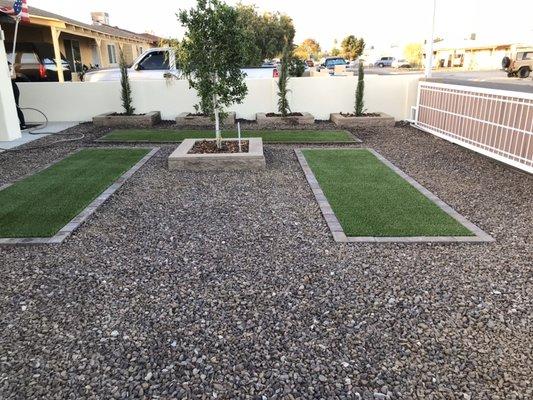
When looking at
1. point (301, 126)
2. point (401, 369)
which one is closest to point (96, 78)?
point (301, 126)

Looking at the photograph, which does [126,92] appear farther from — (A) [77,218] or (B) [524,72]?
(B) [524,72]

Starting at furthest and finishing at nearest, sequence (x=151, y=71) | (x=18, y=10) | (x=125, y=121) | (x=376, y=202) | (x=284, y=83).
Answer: (x=151, y=71) < (x=284, y=83) < (x=125, y=121) < (x=18, y=10) < (x=376, y=202)

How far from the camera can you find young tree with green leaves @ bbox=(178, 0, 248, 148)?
6840mm

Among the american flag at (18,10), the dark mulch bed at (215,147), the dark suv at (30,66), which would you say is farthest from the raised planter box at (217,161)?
the dark suv at (30,66)

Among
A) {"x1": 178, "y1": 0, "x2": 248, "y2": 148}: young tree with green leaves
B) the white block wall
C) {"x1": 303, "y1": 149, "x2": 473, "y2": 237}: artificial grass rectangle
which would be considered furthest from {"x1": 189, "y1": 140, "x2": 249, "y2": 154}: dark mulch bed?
the white block wall

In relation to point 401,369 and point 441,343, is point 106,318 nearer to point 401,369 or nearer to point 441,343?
point 401,369

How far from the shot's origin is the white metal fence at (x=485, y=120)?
660 cm

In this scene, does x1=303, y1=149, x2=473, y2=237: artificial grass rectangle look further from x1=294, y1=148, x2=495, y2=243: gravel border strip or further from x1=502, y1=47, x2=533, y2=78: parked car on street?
x1=502, y1=47, x2=533, y2=78: parked car on street

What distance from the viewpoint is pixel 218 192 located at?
19.7 ft

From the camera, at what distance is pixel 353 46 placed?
54.8 m

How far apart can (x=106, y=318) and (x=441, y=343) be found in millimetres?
2297

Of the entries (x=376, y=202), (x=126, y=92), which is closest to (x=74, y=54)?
(x=126, y=92)

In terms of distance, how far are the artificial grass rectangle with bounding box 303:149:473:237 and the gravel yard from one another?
0.33 metres

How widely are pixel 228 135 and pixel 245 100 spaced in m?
2.81
